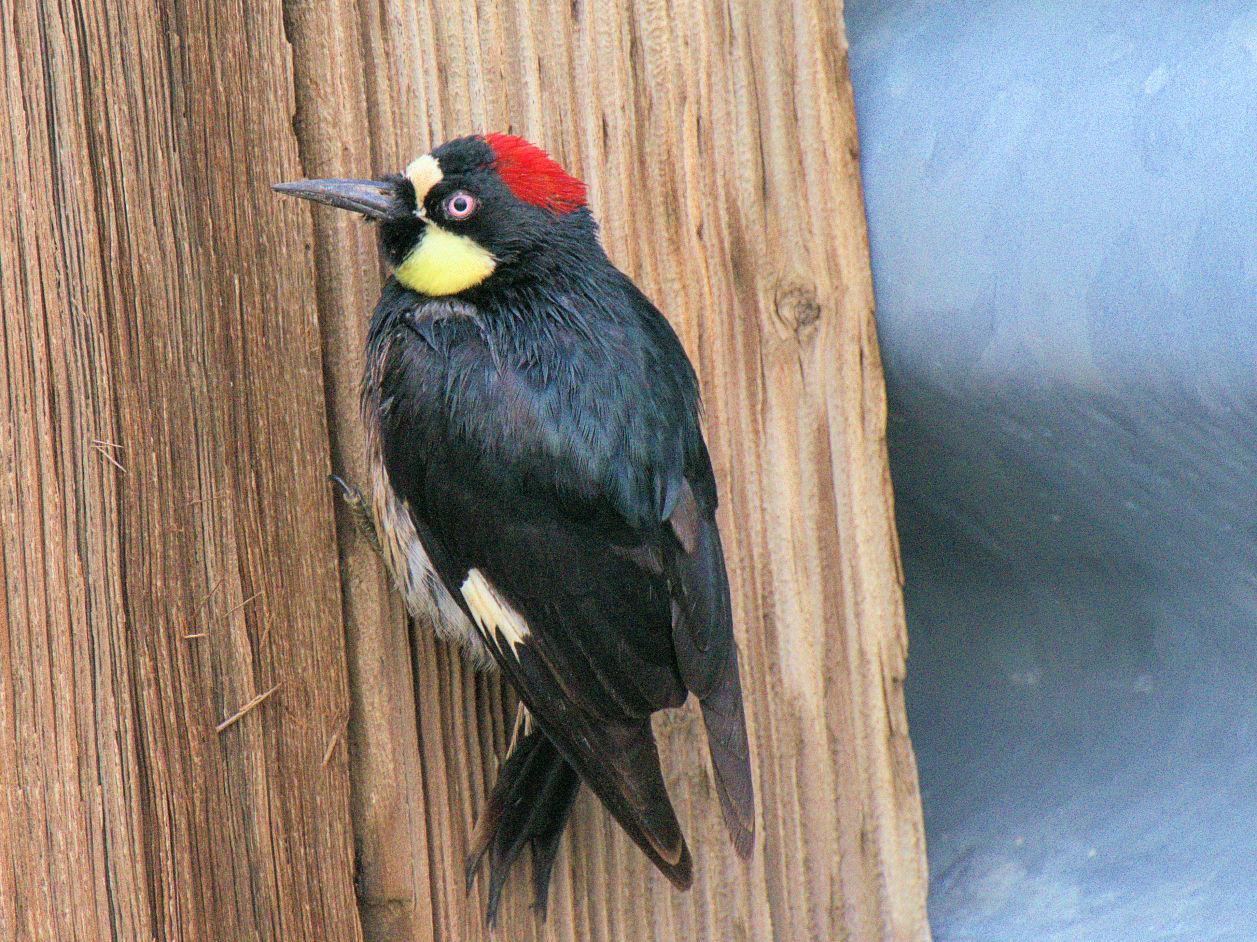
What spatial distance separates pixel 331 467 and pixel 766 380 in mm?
570

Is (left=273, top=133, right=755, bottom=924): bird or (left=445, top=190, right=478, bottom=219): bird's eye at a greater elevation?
(left=445, top=190, right=478, bottom=219): bird's eye

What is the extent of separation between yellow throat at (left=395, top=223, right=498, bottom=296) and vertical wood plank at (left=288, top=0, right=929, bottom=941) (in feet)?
0.20

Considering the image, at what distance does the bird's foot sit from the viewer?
1434 millimetres

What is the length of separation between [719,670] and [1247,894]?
1.94 feet

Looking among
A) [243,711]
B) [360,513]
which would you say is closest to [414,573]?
[360,513]

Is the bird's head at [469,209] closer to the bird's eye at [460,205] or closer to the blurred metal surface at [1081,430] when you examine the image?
the bird's eye at [460,205]

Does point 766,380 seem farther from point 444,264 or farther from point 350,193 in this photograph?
point 350,193

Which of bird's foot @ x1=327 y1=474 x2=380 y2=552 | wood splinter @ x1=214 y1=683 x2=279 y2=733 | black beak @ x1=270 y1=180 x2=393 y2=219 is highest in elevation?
black beak @ x1=270 y1=180 x2=393 y2=219

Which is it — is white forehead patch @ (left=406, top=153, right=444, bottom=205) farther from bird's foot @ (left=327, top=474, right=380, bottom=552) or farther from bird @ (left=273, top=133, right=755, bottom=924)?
bird's foot @ (left=327, top=474, right=380, bottom=552)

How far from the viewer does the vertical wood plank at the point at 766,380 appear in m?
1.59

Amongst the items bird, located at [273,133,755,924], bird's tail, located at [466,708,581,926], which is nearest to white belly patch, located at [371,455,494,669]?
bird, located at [273,133,755,924]

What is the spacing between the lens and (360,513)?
1.44 m

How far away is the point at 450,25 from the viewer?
153cm

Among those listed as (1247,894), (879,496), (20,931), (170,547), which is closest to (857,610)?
(879,496)
